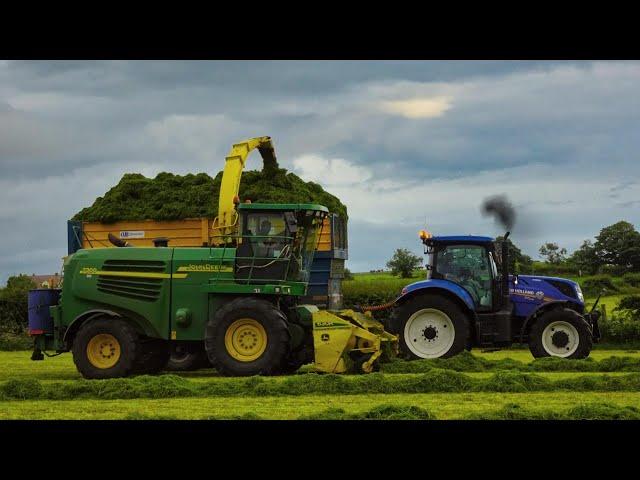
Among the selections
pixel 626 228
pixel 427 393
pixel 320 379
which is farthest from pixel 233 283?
pixel 626 228

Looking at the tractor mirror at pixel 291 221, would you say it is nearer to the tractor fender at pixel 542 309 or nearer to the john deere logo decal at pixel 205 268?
the john deere logo decal at pixel 205 268

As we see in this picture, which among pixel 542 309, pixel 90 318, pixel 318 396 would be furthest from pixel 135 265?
pixel 542 309

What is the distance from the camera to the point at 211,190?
66.6 feet

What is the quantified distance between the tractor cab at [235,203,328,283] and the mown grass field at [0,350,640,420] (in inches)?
94.7

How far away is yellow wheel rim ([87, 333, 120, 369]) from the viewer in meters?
15.3

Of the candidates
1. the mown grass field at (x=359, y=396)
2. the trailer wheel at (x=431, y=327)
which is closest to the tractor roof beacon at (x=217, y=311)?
the trailer wheel at (x=431, y=327)

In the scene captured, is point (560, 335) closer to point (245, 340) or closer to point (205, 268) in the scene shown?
point (245, 340)

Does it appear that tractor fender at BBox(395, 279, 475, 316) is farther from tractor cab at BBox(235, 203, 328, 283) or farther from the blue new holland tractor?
tractor cab at BBox(235, 203, 328, 283)

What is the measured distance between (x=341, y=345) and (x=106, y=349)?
3781 mm

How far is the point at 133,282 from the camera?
15.8m

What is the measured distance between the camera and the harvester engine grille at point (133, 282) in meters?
15.7

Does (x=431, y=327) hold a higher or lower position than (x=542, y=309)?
lower

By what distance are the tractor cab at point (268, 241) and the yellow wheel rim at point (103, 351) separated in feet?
7.39

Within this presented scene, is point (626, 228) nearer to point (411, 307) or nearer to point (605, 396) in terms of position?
point (411, 307)
